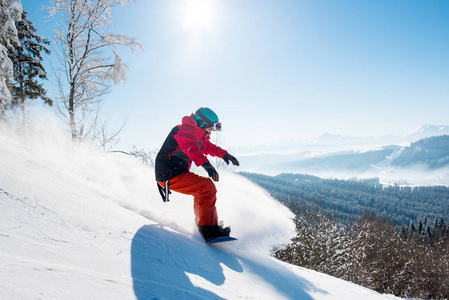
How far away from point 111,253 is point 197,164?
5.42 feet

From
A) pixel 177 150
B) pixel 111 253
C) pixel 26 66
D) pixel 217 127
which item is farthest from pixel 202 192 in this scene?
pixel 26 66

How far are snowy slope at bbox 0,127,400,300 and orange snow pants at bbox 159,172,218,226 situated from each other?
0.33 meters

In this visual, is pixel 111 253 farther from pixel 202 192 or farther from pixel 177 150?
pixel 177 150

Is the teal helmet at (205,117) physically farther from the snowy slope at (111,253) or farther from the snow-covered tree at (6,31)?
the snow-covered tree at (6,31)

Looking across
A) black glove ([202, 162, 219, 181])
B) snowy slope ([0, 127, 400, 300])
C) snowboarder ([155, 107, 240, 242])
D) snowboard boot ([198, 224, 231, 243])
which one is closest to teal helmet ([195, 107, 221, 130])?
snowboarder ([155, 107, 240, 242])

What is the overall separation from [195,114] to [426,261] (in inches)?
1448

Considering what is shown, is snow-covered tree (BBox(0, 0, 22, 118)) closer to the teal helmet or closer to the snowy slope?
the snowy slope

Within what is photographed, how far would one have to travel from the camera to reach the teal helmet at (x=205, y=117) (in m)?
3.71

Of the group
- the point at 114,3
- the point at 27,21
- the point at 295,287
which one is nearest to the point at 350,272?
the point at 295,287

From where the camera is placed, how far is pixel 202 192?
11.3 ft

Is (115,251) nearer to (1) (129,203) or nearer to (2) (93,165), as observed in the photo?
(1) (129,203)

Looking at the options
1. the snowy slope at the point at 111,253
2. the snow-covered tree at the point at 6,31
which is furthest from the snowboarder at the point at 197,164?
the snow-covered tree at the point at 6,31

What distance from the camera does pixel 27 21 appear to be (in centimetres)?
1525

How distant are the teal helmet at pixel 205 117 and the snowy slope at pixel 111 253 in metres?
1.66
